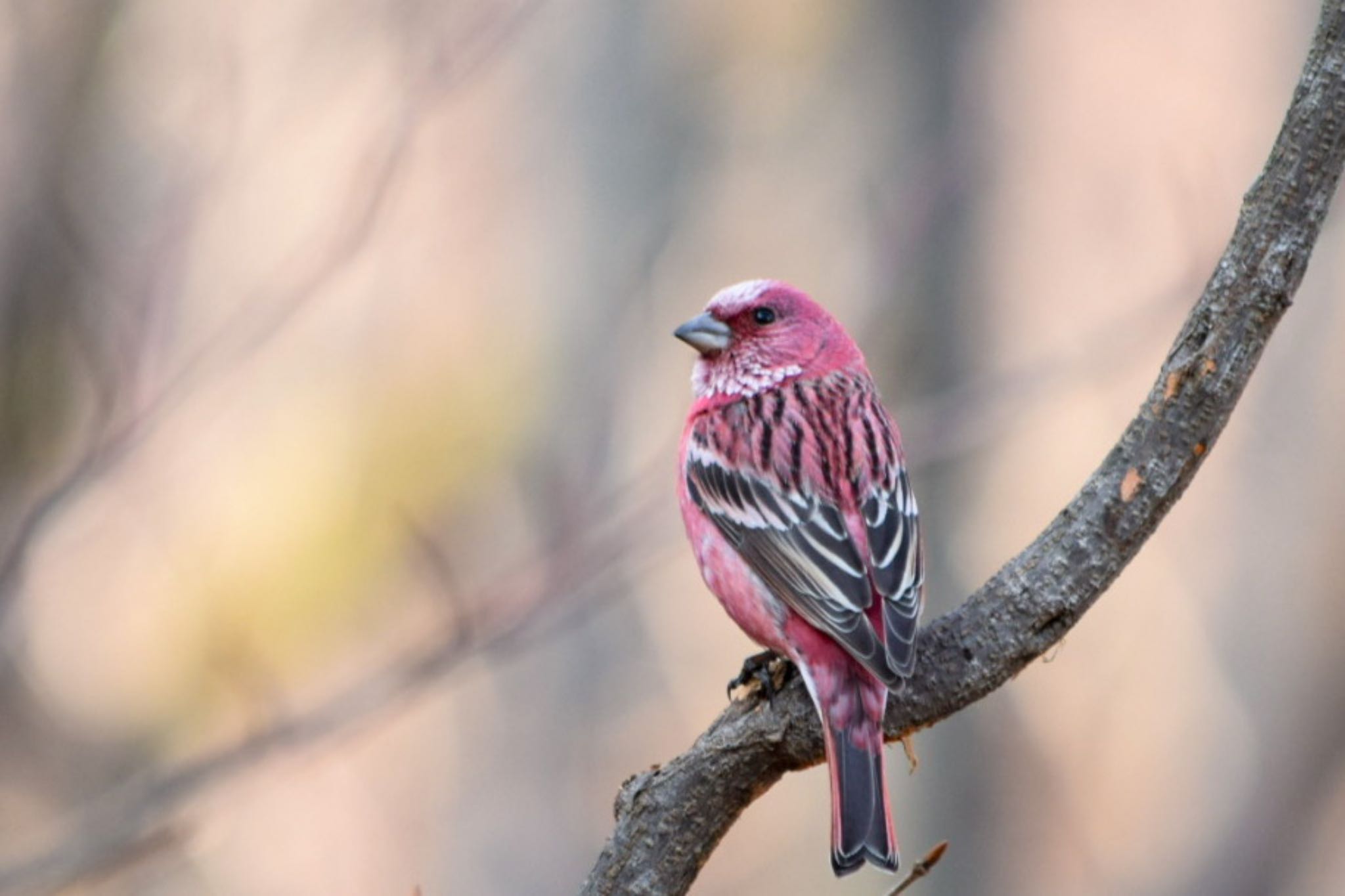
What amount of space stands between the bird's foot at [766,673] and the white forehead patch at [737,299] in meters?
1.38

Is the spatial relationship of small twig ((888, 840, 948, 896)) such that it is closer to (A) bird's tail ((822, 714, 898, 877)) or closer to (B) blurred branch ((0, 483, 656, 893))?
(A) bird's tail ((822, 714, 898, 877))

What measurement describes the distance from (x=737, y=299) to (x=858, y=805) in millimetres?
2039

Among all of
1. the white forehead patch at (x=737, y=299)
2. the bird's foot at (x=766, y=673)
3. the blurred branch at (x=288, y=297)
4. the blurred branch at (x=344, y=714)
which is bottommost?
the bird's foot at (x=766, y=673)

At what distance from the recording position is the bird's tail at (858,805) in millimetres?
3939

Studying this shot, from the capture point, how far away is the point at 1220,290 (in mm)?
3215

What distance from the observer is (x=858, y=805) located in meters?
4.02

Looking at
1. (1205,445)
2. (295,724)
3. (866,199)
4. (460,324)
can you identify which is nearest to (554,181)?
(460,324)

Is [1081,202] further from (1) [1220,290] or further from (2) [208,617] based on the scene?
(1) [1220,290]

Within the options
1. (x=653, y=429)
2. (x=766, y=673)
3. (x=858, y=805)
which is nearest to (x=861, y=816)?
(x=858, y=805)

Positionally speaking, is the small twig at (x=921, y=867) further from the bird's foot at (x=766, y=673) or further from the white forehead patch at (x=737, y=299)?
the white forehead patch at (x=737, y=299)

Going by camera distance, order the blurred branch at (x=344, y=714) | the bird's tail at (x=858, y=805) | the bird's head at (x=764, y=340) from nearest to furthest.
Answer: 1. the bird's tail at (x=858, y=805)
2. the blurred branch at (x=344, y=714)
3. the bird's head at (x=764, y=340)

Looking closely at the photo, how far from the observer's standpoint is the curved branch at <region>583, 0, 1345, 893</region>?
3105mm

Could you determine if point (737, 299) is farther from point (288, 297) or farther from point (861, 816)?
point (861, 816)

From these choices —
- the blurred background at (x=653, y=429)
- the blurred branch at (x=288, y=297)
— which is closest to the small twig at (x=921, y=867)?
the blurred branch at (x=288, y=297)
